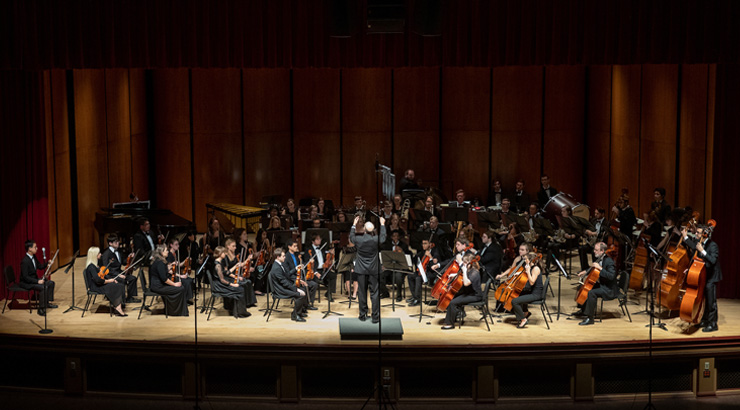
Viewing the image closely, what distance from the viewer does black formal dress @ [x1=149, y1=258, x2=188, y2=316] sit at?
11.2 metres

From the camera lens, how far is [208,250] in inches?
491

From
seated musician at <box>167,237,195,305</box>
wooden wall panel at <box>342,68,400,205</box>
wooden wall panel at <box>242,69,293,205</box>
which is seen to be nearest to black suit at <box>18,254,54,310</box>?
seated musician at <box>167,237,195,305</box>

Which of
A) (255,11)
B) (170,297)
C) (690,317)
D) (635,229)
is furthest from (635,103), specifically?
(170,297)

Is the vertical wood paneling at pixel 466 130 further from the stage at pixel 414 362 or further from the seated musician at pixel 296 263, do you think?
the stage at pixel 414 362

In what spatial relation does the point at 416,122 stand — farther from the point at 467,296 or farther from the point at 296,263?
the point at 467,296

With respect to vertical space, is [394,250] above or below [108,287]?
above

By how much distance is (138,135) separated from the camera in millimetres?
16547

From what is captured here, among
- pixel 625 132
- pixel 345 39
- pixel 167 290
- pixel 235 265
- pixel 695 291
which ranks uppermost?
pixel 345 39

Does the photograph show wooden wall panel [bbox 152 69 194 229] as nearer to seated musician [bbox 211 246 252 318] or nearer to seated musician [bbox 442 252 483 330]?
seated musician [bbox 211 246 252 318]

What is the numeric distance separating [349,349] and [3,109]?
243 inches

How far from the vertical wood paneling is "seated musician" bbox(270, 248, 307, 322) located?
7247 millimetres

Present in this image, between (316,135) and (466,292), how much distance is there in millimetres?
7763

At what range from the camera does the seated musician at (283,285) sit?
36.1 feet

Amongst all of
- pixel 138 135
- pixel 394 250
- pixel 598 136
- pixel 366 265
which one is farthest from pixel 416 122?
Answer: pixel 366 265
